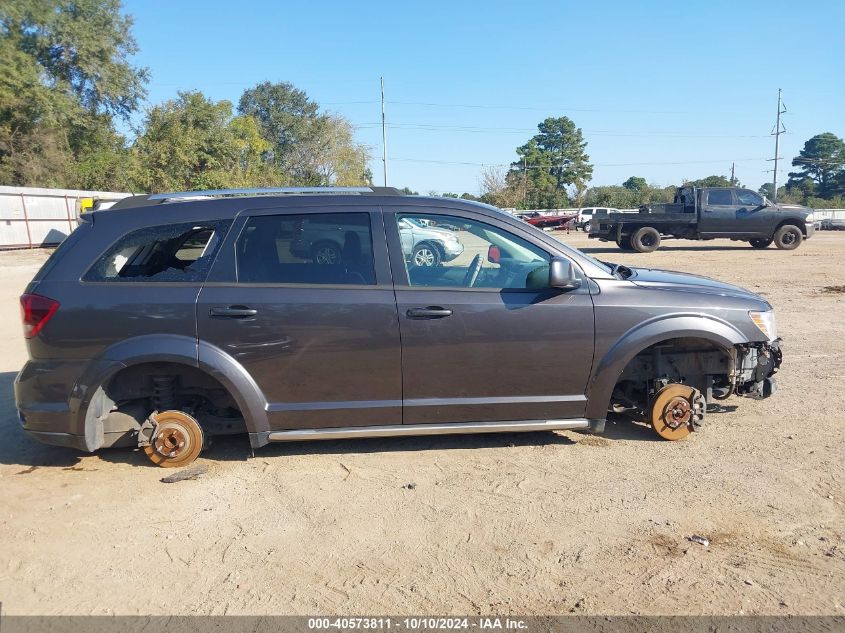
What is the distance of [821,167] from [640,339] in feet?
325

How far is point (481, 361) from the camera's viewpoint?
4047 mm

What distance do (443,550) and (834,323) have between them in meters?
7.57

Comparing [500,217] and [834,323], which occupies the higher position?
[500,217]

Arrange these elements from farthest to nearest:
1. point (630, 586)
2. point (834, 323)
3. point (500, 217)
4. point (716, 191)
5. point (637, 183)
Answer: point (637, 183) < point (716, 191) < point (834, 323) < point (500, 217) < point (630, 586)

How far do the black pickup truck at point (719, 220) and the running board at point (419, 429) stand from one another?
17.4 m

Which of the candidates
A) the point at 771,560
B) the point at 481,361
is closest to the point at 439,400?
the point at 481,361

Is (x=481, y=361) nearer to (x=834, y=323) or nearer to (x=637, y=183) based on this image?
(x=834, y=323)

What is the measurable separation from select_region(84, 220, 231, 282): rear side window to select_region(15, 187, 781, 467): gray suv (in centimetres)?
1

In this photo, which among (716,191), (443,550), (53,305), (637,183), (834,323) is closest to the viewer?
(443,550)

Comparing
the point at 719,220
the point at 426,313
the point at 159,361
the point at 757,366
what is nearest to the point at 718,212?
the point at 719,220

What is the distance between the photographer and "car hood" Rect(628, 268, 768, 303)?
4367 mm

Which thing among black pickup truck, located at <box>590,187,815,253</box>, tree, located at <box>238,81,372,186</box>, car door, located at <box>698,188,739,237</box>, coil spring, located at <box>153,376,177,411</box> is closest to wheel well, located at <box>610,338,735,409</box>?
coil spring, located at <box>153,376,177,411</box>

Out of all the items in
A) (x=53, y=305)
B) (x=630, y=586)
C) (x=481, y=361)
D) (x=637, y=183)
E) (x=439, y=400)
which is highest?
(x=637, y=183)

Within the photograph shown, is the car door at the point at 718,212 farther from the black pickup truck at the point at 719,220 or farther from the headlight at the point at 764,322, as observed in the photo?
the headlight at the point at 764,322
